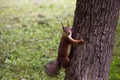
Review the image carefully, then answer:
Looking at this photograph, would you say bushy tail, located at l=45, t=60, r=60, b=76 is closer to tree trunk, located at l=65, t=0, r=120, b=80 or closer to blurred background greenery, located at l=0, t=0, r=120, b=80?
blurred background greenery, located at l=0, t=0, r=120, b=80

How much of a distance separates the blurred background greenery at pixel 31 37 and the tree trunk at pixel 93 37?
4.85ft

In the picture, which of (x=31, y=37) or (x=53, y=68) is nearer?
(x=53, y=68)

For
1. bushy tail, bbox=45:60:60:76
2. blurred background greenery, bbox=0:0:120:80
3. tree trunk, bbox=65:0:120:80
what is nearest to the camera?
tree trunk, bbox=65:0:120:80

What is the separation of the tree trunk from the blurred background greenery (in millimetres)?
1479

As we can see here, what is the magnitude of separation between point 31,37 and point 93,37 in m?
3.79

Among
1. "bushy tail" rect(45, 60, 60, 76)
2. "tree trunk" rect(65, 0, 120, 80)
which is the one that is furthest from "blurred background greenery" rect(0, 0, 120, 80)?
"tree trunk" rect(65, 0, 120, 80)

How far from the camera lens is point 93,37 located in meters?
3.22

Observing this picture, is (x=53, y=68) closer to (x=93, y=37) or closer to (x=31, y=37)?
(x=93, y=37)

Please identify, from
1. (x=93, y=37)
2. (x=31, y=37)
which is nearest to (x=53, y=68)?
(x=93, y=37)

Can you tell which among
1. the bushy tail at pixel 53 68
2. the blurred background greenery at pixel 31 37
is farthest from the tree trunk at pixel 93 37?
the blurred background greenery at pixel 31 37

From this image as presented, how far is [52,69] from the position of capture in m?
4.26

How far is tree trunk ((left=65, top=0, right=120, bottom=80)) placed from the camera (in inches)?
123

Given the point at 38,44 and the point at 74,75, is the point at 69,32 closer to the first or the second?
the point at 74,75

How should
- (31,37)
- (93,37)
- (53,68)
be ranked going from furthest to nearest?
(31,37) < (53,68) < (93,37)
